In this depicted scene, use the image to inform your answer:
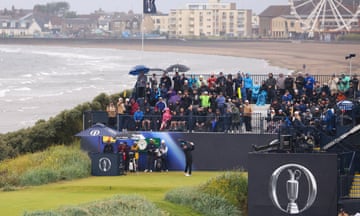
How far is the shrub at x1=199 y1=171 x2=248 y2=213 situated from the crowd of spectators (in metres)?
4.20

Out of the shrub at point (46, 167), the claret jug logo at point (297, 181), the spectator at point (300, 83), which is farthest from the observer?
the spectator at point (300, 83)

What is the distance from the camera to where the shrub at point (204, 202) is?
82.2ft

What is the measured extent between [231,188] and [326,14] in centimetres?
12451

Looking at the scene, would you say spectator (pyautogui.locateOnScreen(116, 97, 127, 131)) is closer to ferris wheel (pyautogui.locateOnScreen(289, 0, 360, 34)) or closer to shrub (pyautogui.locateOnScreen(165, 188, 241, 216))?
shrub (pyautogui.locateOnScreen(165, 188, 241, 216))

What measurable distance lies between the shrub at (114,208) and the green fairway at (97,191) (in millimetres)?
961

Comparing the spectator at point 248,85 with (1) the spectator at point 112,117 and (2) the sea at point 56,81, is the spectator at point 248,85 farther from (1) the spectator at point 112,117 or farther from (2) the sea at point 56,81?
(2) the sea at point 56,81

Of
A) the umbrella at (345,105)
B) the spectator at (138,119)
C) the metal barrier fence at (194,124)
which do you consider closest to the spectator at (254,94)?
the metal barrier fence at (194,124)

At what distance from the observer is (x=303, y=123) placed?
1196 inches

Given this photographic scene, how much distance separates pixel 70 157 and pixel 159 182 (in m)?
3.06

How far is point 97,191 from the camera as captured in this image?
27922 millimetres

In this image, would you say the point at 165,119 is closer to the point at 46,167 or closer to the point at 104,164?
the point at 104,164

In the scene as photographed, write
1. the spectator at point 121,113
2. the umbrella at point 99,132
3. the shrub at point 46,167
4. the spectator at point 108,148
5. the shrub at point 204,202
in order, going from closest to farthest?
1. the shrub at point 204,202
2. the shrub at point 46,167
3. the spectator at point 108,148
4. the umbrella at point 99,132
5. the spectator at point 121,113

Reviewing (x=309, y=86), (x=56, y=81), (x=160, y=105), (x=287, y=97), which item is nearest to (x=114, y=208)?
(x=160, y=105)

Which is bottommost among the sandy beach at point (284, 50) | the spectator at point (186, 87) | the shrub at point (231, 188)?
the sandy beach at point (284, 50)
